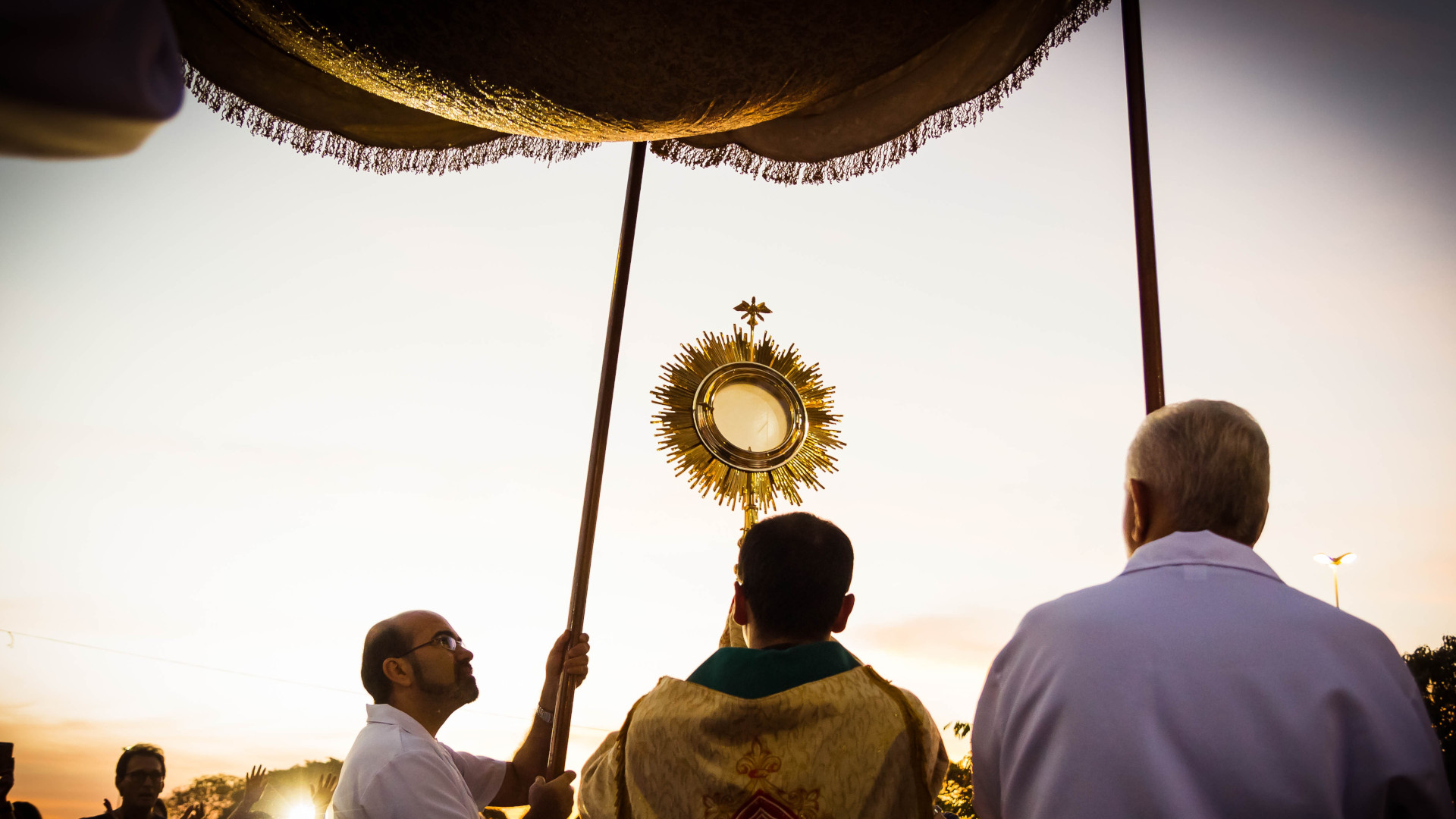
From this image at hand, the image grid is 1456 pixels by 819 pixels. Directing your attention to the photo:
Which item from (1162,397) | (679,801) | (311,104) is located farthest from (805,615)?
(311,104)

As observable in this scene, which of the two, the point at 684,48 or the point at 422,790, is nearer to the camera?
the point at 684,48

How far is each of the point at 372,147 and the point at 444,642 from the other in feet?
6.00

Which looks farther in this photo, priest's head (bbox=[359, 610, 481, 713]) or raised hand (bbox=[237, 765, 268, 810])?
raised hand (bbox=[237, 765, 268, 810])

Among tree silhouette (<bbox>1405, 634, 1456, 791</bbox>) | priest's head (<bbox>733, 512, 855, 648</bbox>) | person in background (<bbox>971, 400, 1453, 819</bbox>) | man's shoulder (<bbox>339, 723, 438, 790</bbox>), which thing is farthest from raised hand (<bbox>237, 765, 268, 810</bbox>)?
tree silhouette (<bbox>1405, 634, 1456, 791</bbox>)

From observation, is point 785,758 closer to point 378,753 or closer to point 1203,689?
point 1203,689

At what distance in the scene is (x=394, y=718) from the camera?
295 centimetres

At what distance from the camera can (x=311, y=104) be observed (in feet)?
10.4

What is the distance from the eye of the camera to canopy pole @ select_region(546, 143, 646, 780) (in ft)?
10.2

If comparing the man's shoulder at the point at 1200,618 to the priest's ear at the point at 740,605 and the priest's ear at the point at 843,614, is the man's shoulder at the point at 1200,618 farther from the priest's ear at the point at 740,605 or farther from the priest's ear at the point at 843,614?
the priest's ear at the point at 740,605

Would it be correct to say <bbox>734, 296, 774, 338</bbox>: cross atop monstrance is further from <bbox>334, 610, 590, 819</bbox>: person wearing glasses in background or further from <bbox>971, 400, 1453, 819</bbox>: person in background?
<bbox>971, 400, 1453, 819</bbox>: person in background

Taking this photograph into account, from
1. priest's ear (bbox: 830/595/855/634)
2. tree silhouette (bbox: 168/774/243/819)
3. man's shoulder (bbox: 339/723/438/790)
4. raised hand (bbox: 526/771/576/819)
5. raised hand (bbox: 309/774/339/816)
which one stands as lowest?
tree silhouette (bbox: 168/774/243/819)

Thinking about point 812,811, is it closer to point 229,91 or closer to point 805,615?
point 805,615

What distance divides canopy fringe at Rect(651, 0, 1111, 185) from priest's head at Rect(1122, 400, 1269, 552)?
1.70 metres

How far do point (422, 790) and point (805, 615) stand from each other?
143 cm
